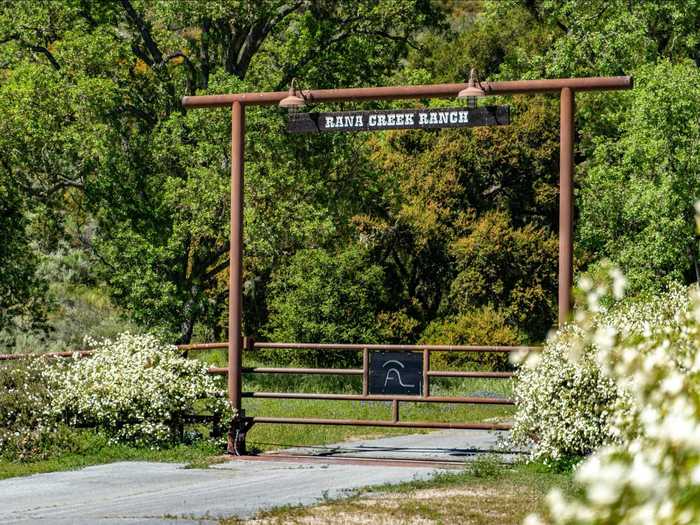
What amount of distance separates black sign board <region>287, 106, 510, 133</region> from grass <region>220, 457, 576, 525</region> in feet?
15.6

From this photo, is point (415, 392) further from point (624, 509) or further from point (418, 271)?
point (418, 271)

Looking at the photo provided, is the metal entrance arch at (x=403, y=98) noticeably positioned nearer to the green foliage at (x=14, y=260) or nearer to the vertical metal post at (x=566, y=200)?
the vertical metal post at (x=566, y=200)

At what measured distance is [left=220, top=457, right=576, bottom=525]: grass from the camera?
10.9 meters

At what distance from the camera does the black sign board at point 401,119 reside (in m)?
16.9


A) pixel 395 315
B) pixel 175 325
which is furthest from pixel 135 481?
pixel 395 315

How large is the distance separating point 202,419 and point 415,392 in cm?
298

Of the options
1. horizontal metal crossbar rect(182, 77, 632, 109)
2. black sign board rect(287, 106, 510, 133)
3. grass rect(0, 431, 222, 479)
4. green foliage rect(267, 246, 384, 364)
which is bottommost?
grass rect(0, 431, 222, 479)

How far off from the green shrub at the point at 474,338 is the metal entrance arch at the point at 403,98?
16.6 metres

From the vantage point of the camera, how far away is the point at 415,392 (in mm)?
17672

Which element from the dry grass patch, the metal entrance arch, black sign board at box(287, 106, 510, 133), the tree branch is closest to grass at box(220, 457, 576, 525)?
the dry grass patch

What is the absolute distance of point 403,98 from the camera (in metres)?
17.5

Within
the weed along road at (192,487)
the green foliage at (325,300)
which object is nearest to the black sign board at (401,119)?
the weed along road at (192,487)

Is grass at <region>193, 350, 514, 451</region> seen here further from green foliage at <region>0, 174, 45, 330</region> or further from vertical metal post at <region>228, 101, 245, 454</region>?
green foliage at <region>0, 174, 45, 330</region>

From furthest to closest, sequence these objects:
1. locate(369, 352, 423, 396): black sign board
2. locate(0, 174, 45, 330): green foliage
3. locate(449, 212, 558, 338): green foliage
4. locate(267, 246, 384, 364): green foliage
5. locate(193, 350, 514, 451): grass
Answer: locate(449, 212, 558, 338): green foliage → locate(267, 246, 384, 364): green foliage → locate(0, 174, 45, 330): green foliage → locate(193, 350, 514, 451): grass → locate(369, 352, 423, 396): black sign board
